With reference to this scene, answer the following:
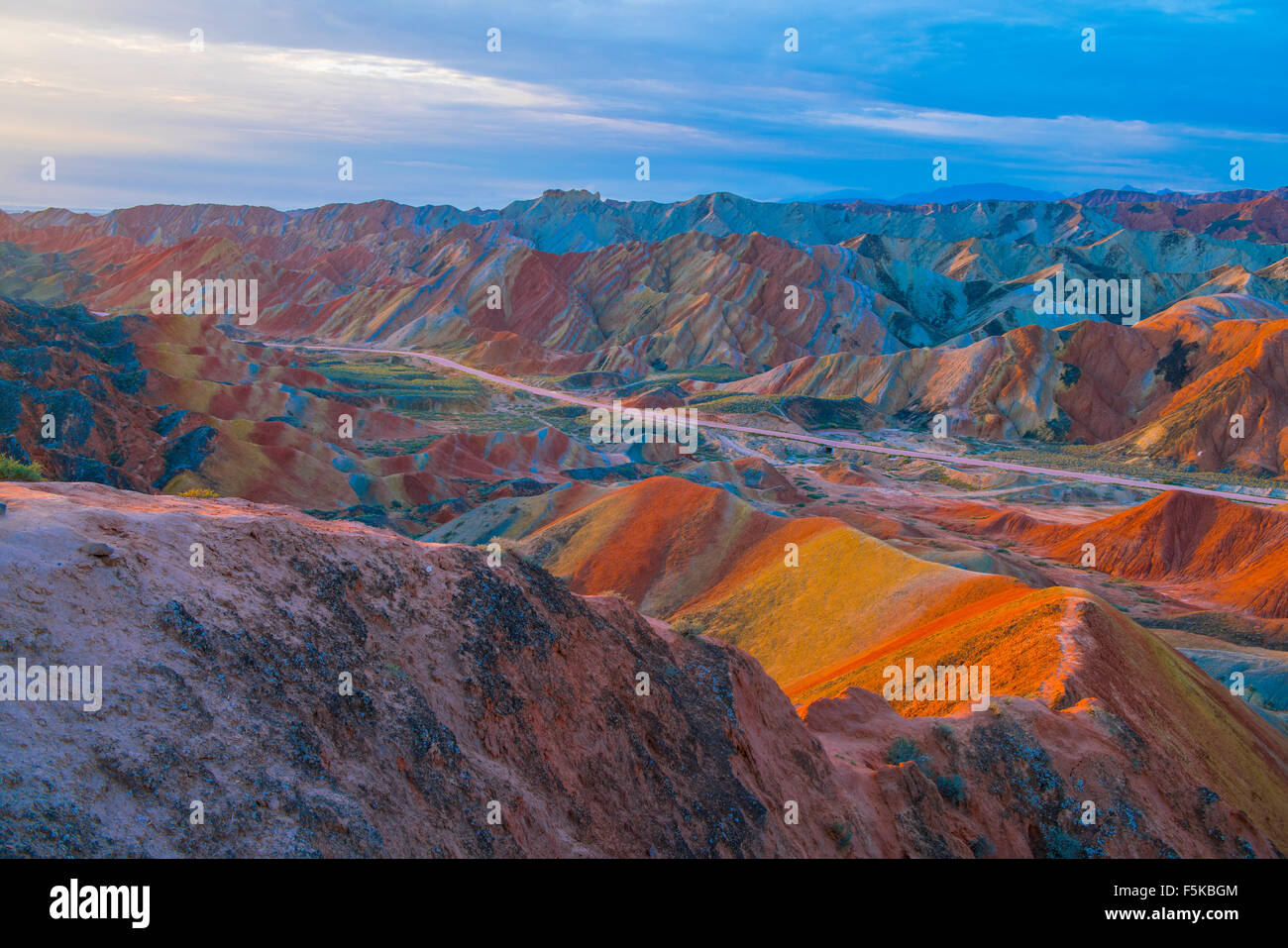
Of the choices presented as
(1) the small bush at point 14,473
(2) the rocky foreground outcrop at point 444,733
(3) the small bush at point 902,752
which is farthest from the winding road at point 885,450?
(1) the small bush at point 14,473

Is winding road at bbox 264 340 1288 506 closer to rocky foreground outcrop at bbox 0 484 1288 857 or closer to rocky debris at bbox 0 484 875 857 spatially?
rocky foreground outcrop at bbox 0 484 1288 857

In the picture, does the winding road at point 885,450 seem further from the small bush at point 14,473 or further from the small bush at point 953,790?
the small bush at point 14,473

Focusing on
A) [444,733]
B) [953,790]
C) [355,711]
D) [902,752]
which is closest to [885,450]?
[902,752]

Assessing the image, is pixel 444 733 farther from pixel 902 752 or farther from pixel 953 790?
pixel 953 790

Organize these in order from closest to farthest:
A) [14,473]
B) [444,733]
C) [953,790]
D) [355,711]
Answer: [355,711] < [444,733] < [953,790] < [14,473]

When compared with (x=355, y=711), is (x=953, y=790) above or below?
below

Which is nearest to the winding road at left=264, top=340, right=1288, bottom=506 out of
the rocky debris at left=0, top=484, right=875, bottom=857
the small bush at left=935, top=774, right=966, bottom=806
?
the small bush at left=935, top=774, right=966, bottom=806

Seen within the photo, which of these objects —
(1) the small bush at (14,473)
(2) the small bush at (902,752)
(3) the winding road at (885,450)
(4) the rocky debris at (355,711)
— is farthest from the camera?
(3) the winding road at (885,450)
